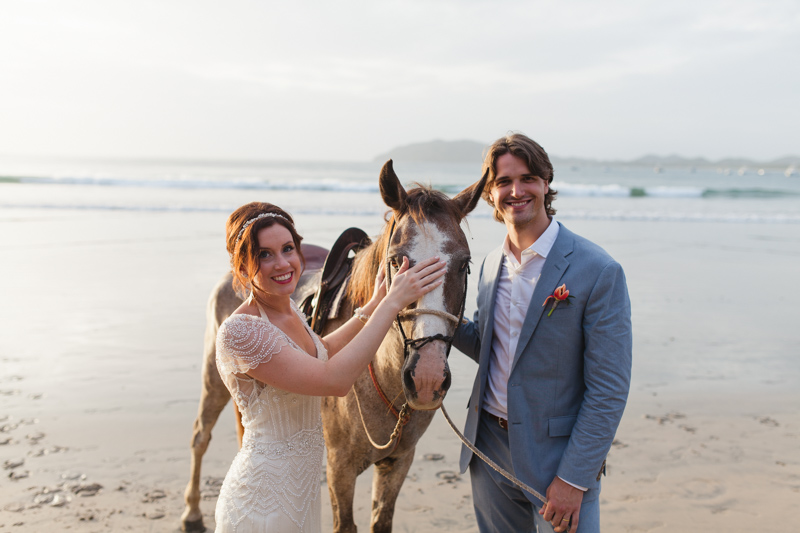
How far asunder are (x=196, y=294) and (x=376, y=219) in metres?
9.21

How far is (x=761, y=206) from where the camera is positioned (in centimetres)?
2267

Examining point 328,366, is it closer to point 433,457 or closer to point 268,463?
point 268,463

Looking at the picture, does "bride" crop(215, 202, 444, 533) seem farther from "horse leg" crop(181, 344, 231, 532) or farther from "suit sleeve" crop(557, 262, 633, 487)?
"horse leg" crop(181, 344, 231, 532)

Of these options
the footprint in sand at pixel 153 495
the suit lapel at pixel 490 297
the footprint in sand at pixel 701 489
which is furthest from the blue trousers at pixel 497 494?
the footprint in sand at pixel 153 495

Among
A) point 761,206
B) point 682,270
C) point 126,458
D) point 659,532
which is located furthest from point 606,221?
point 126,458

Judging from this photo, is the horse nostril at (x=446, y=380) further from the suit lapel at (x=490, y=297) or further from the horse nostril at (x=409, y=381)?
the suit lapel at (x=490, y=297)

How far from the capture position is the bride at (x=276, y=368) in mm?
1621

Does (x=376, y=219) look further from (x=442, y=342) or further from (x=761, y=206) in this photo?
(x=761, y=206)

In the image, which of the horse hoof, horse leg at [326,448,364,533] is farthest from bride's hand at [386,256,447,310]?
the horse hoof

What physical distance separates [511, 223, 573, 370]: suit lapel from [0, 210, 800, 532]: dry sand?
1.84 m

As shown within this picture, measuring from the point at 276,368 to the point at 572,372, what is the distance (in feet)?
3.50

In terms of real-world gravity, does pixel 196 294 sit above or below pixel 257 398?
below

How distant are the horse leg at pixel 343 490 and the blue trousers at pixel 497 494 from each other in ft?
2.11

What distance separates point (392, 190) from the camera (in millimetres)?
2047
